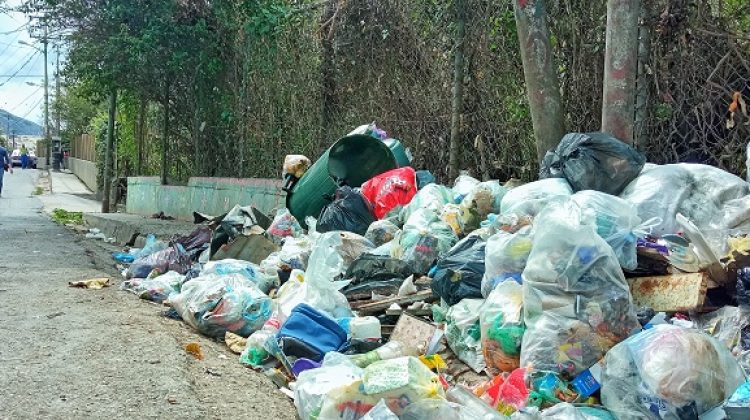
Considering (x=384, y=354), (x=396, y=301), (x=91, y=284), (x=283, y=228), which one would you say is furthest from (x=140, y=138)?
(x=384, y=354)

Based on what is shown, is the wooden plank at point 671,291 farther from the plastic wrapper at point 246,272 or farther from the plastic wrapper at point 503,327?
the plastic wrapper at point 246,272

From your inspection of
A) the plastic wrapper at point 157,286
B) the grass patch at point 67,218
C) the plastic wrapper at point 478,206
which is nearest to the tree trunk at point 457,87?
the plastic wrapper at point 478,206

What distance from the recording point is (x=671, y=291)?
341cm

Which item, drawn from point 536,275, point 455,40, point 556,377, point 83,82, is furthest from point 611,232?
point 83,82

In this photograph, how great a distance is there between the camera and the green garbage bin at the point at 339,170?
6.62 m

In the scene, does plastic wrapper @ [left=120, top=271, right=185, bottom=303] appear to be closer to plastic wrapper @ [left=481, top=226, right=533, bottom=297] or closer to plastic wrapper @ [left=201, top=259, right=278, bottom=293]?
plastic wrapper @ [left=201, top=259, right=278, bottom=293]

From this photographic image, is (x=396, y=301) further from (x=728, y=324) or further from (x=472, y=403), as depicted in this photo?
(x=728, y=324)

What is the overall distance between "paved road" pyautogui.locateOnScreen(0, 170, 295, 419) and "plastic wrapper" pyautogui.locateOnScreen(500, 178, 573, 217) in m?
1.68

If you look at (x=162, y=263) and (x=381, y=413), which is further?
(x=162, y=263)

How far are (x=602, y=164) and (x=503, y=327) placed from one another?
1278 mm

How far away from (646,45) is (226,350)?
3.11 m

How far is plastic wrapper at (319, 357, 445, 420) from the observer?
2908 mm

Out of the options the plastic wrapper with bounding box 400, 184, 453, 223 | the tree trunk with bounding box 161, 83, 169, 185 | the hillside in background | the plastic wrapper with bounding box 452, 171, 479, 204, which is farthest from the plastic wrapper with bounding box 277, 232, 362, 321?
the hillside in background

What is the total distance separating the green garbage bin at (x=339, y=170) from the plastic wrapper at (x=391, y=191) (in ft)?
1.76
